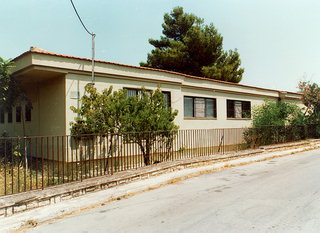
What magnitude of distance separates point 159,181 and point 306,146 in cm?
1192

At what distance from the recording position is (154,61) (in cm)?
2752

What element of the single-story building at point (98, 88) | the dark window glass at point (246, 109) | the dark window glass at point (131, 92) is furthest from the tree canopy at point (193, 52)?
the dark window glass at point (131, 92)

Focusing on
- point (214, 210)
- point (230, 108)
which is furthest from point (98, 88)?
point (230, 108)

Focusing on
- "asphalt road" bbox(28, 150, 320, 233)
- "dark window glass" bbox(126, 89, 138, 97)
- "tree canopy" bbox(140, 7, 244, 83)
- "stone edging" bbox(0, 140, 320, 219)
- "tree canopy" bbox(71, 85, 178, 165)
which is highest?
"tree canopy" bbox(140, 7, 244, 83)

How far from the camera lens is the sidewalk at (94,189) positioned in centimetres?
460

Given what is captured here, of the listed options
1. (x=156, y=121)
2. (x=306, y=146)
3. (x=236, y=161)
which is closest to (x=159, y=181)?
(x=156, y=121)

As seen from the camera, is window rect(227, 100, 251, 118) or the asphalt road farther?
window rect(227, 100, 251, 118)

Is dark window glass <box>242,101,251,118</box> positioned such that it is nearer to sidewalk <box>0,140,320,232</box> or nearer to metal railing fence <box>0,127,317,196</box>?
metal railing fence <box>0,127,317,196</box>

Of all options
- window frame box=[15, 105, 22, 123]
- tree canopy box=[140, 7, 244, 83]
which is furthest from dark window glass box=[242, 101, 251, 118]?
window frame box=[15, 105, 22, 123]

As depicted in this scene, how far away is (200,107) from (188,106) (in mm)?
970

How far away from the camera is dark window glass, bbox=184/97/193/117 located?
14.0 metres

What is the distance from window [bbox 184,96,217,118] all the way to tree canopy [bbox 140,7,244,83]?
1039 centimetres

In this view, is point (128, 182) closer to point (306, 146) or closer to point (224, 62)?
point (306, 146)

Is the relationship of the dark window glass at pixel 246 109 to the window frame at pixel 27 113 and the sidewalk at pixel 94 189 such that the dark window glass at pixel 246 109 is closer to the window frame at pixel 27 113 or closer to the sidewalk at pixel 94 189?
the sidewalk at pixel 94 189
